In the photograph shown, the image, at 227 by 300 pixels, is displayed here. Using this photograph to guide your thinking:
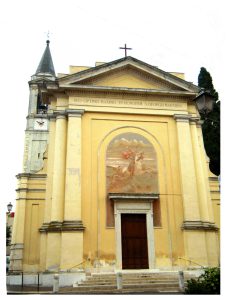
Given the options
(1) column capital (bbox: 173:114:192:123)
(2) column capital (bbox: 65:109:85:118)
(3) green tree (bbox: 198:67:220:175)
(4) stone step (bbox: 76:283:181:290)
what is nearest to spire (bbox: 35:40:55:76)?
(3) green tree (bbox: 198:67:220:175)

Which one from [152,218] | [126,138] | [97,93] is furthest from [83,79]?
[152,218]

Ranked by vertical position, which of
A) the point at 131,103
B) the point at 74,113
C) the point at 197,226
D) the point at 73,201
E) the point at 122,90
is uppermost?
the point at 122,90

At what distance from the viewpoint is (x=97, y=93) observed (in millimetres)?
16438

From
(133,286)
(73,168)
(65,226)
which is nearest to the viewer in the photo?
(133,286)

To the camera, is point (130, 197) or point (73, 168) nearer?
point (130, 197)

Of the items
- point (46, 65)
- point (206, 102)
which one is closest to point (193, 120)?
point (206, 102)

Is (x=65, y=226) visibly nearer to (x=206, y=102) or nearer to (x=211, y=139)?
(x=206, y=102)

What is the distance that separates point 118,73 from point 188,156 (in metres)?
5.30

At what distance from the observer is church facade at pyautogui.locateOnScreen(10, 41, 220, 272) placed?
14109mm

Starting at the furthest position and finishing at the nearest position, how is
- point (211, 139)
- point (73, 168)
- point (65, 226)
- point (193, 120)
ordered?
1. point (211, 139)
2. point (193, 120)
3. point (73, 168)
4. point (65, 226)

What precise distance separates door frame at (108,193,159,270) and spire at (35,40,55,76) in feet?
82.8

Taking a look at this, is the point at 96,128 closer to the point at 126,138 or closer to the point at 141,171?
the point at 126,138

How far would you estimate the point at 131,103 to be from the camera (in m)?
16.6

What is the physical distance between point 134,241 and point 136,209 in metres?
1.32
